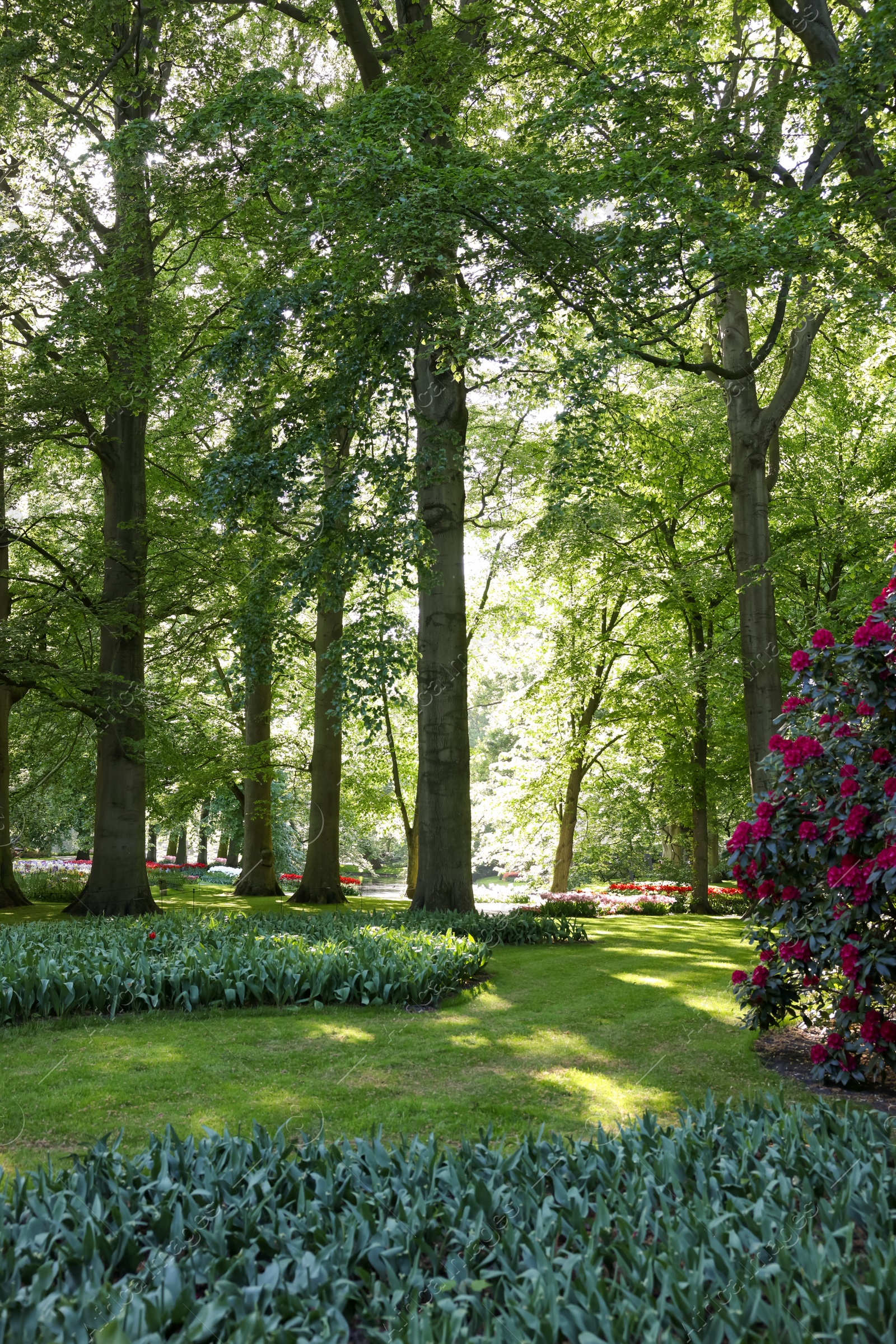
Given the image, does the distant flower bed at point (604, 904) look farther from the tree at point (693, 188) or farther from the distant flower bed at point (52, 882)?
the distant flower bed at point (52, 882)

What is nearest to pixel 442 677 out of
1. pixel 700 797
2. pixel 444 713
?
pixel 444 713

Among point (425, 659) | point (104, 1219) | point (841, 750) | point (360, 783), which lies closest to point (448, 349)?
point (425, 659)

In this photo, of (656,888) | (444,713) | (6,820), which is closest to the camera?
(444,713)

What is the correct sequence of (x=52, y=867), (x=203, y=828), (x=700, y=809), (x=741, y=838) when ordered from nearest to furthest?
(x=741, y=838), (x=700, y=809), (x=52, y=867), (x=203, y=828)

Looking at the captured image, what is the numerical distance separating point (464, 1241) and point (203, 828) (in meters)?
32.5

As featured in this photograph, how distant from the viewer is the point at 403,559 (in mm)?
9078

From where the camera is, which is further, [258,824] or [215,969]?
[258,824]

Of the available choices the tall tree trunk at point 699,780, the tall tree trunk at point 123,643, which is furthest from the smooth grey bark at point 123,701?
the tall tree trunk at point 699,780

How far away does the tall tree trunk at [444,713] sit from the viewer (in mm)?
12164

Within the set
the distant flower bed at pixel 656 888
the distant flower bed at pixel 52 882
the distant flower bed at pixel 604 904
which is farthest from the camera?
the distant flower bed at pixel 656 888

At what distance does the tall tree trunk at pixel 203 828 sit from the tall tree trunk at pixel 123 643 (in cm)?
821

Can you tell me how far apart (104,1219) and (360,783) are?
62.2 ft

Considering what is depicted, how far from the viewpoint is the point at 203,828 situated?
3381 cm

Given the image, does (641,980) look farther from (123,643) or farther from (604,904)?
(604,904)
